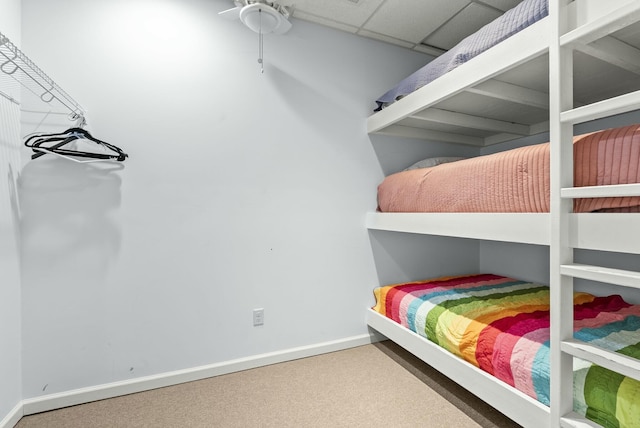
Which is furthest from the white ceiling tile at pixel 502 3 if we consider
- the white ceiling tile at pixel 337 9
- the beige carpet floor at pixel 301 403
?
the beige carpet floor at pixel 301 403

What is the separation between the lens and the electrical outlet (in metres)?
1.97

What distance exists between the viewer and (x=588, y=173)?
38.4 inches

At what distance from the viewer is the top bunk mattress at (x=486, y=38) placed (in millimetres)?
1183

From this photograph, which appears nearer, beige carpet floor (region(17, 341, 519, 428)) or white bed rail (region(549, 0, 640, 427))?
white bed rail (region(549, 0, 640, 427))

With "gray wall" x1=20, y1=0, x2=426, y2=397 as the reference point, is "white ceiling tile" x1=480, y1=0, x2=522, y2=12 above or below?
above

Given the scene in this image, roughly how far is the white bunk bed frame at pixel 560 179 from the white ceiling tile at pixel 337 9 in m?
0.75

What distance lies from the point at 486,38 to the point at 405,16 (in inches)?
35.3

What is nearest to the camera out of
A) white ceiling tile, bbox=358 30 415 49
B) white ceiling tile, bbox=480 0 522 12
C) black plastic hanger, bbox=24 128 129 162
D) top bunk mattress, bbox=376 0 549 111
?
top bunk mattress, bbox=376 0 549 111

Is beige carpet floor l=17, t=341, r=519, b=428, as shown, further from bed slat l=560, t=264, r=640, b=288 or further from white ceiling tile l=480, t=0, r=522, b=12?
white ceiling tile l=480, t=0, r=522, b=12

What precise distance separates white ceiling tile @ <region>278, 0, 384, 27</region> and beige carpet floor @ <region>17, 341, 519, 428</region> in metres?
2.37

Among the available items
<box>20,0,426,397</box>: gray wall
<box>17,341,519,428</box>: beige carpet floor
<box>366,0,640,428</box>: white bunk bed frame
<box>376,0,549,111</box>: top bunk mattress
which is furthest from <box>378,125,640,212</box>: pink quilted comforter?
<box>17,341,519,428</box>: beige carpet floor

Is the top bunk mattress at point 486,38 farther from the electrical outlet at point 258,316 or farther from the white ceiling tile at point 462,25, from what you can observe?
the electrical outlet at point 258,316

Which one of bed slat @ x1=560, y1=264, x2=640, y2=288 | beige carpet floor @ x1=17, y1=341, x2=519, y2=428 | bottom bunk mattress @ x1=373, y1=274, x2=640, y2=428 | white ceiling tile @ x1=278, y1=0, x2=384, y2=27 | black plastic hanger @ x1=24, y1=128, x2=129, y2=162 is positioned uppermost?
white ceiling tile @ x1=278, y1=0, x2=384, y2=27

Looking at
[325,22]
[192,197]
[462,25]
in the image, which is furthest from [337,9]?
[192,197]
